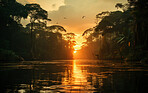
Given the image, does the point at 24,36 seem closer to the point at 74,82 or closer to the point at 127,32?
the point at 127,32

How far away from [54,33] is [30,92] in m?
81.4

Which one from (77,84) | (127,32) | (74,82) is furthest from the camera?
(127,32)

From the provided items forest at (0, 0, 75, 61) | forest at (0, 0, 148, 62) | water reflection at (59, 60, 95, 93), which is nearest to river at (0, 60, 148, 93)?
water reflection at (59, 60, 95, 93)

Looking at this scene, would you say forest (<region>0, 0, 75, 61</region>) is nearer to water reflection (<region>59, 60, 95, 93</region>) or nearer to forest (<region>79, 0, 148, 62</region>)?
forest (<region>79, 0, 148, 62</region>)

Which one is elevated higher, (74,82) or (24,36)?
(24,36)

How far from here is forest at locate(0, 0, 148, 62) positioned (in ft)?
115

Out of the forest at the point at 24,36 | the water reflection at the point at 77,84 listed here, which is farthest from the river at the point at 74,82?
the forest at the point at 24,36

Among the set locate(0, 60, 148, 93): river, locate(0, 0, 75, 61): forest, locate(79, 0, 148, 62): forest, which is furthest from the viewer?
locate(0, 0, 75, 61): forest

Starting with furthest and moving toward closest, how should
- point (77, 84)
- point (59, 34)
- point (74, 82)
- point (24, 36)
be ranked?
1. point (59, 34)
2. point (24, 36)
3. point (74, 82)
4. point (77, 84)

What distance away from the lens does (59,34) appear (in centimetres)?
8844

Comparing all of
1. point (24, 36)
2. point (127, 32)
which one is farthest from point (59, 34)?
point (127, 32)

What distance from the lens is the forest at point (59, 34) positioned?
115 ft

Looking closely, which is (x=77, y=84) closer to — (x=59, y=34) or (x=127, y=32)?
(x=127, y=32)

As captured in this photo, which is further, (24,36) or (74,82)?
(24,36)
